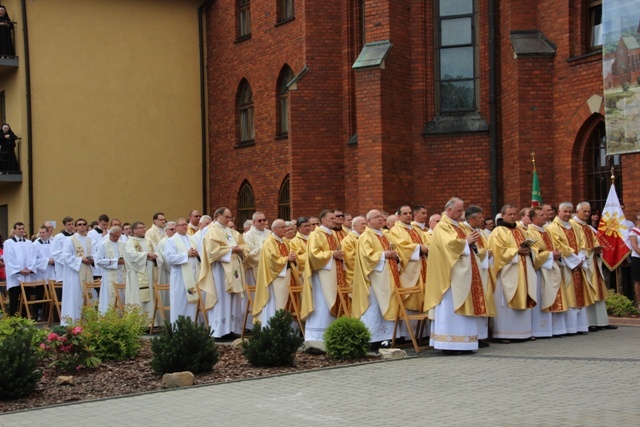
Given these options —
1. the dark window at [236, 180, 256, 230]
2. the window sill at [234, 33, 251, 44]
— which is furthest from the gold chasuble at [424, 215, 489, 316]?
the window sill at [234, 33, 251, 44]

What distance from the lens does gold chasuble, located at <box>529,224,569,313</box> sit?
15352 millimetres

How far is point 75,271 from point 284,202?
26.6ft

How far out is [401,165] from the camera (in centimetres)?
2275

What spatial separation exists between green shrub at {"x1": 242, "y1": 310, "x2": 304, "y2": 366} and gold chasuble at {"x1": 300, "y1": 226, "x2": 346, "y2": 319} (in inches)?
102

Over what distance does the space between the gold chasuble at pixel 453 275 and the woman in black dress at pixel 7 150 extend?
18.0 metres

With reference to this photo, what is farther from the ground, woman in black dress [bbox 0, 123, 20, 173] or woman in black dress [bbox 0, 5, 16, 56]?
woman in black dress [bbox 0, 5, 16, 56]

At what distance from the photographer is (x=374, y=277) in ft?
47.6

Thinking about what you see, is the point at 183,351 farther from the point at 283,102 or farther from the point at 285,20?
the point at 283,102

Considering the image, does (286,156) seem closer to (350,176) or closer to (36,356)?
(350,176)

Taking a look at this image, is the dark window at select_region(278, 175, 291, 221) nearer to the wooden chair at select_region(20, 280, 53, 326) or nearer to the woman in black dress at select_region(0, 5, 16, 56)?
the wooden chair at select_region(20, 280, 53, 326)

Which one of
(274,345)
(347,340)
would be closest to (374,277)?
(347,340)

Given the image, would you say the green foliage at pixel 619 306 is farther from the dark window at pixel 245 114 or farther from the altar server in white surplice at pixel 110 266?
the dark window at pixel 245 114

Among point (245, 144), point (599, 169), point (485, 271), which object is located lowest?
point (485, 271)

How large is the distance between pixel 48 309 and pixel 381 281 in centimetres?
1047
